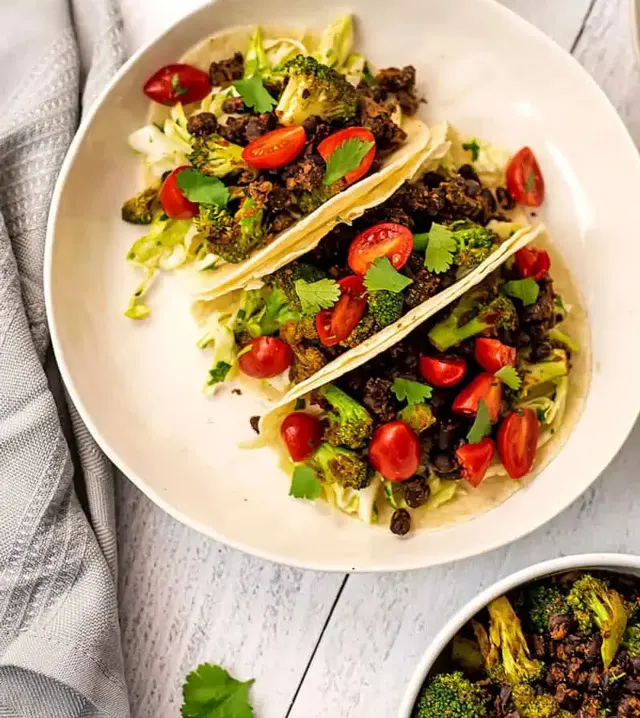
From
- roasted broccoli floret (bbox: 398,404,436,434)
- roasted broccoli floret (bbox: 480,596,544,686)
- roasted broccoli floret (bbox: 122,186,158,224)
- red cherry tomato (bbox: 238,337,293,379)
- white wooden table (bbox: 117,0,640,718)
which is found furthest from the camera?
white wooden table (bbox: 117,0,640,718)

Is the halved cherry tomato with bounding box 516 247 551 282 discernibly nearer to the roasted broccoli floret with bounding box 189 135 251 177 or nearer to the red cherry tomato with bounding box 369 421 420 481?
the red cherry tomato with bounding box 369 421 420 481

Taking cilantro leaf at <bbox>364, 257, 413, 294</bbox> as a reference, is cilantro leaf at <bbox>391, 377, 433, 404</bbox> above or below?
below

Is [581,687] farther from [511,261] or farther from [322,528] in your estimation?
[511,261]

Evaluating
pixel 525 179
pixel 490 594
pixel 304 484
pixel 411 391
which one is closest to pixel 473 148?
pixel 525 179

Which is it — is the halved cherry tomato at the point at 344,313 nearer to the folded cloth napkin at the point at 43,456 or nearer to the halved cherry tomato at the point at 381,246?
the halved cherry tomato at the point at 381,246

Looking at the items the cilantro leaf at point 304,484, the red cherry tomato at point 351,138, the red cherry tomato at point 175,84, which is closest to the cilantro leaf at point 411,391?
the cilantro leaf at point 304,484

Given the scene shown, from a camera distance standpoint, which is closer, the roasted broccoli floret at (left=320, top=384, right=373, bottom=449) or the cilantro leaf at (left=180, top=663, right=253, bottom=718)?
the roasted broccoli floret at (left=320, top=384, right=373, bottom=449)

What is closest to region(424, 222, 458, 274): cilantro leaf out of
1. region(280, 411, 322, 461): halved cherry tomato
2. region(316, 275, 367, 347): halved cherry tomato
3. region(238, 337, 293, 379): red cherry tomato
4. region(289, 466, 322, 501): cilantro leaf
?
region(316, 275, 367, 347): halved cherry tomato
